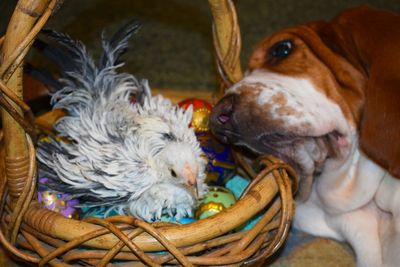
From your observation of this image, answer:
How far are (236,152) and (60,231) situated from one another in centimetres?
49

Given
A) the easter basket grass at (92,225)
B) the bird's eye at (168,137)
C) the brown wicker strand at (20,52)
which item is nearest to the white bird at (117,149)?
the bird's eye at (168,137)

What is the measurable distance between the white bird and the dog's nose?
55mm

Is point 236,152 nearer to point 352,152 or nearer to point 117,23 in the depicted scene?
point 352,152

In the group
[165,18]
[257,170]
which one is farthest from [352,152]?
[165,18]

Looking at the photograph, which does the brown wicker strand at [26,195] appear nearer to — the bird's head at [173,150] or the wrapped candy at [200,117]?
the bird's head at [173,150]

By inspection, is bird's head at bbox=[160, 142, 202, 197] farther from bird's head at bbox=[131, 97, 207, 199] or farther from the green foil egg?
the green foil egg

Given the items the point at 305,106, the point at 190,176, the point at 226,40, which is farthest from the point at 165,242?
the point at 226,40

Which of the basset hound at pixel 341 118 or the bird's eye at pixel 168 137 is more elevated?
the basset hound at pixel 341 118

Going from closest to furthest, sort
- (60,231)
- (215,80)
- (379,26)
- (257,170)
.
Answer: (60,231)
(379,26)
(257,170)
(215,80)

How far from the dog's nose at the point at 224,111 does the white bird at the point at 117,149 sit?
0.05 meters

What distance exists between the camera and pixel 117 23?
237 cm

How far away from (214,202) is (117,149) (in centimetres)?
24

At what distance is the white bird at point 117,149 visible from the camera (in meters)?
1.02

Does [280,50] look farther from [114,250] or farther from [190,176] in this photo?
[114,250]
